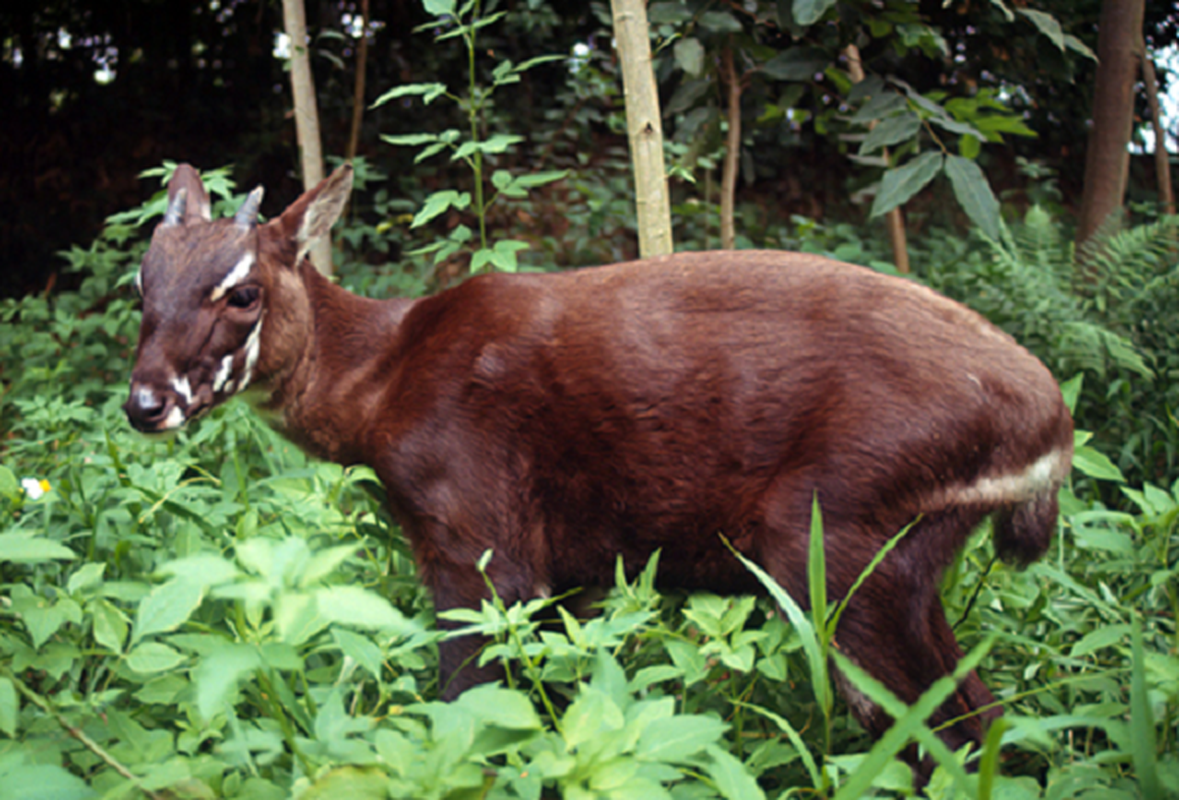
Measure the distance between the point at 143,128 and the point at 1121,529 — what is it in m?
8.44

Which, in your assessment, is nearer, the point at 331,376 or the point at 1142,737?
the point at 1142,737

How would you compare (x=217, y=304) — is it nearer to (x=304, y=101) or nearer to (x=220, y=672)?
(x=220, y=672)

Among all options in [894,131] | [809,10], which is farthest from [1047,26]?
[809,10]

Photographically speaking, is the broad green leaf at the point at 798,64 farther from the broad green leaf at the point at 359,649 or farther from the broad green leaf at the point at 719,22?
the broad green leaf at the point at 359,649

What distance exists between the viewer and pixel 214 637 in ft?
5.65

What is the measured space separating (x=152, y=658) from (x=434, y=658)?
104cm

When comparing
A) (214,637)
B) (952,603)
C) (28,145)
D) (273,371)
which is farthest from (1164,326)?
(28,145)

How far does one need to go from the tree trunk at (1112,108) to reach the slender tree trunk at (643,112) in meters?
3.19

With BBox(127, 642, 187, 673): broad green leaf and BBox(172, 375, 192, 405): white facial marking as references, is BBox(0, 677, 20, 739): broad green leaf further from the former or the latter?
BBox(172, 375, 192, 405): white facial marking

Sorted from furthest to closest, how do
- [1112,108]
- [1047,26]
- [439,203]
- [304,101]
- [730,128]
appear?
[1112,108] → [304,101] → [730,128] → [1047,26] → [439,203]

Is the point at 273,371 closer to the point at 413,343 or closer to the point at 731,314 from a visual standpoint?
the point at 413,343

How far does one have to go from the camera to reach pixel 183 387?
241 centimetres

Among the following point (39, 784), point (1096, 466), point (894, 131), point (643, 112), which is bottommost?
point (1096, 466)

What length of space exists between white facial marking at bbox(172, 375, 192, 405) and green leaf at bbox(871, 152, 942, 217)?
249 centimetres
